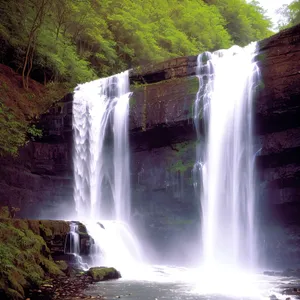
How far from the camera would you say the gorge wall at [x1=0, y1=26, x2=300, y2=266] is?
15883mm

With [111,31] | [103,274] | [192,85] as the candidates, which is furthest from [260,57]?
[111,31]

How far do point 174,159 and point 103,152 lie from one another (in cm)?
408

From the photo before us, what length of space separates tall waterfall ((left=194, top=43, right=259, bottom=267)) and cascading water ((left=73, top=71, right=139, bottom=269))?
4191 mm

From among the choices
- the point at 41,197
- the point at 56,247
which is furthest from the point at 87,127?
the point at 56,247

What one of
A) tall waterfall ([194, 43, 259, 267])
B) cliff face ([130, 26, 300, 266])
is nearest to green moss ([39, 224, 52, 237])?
cliff face ([130, 26, 300, 266])

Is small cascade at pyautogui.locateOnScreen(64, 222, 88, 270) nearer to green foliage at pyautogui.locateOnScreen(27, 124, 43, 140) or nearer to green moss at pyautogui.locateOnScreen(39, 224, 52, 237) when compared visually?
green moss at pyautogui.locateOnScreen(39, 224, 52, 237)

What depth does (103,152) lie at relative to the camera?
19.9m

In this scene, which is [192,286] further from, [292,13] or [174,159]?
[292,13]

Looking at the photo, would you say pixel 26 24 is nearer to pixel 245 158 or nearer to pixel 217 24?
pixel 245 158

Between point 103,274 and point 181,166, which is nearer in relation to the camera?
point 103,274

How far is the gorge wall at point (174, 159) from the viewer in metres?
15.9

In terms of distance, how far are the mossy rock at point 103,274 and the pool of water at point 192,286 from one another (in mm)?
336

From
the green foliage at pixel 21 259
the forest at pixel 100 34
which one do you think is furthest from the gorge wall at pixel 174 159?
the green foliage at pixel 21 259

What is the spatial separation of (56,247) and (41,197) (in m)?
6.89
